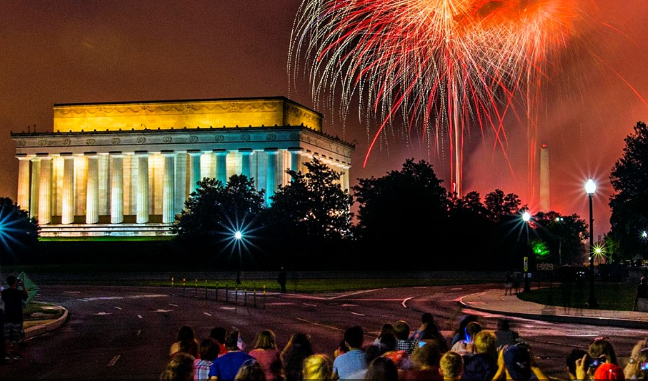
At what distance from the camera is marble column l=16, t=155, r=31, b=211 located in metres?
149

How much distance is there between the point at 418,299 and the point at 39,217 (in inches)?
3969

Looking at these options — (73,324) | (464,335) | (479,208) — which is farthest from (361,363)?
(479,208)

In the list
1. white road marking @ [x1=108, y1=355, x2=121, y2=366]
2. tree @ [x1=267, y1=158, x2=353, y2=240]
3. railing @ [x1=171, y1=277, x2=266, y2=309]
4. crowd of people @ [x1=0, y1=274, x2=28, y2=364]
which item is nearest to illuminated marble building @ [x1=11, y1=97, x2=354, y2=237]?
tree @ [x1=267, y1=158, x2=353, y2=240]

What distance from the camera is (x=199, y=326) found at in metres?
34.6

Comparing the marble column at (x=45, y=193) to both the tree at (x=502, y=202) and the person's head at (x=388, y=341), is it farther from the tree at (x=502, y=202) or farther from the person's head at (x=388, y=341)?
the person's head at (x=388, y=341)

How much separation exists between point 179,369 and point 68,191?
14416 cm

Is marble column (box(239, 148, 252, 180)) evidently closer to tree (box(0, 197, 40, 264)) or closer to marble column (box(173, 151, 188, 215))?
marble column (box(173, 151, 188, 215))

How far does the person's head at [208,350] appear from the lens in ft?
42.1

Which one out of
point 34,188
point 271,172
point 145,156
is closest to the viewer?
point 271,172

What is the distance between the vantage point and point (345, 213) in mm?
108250

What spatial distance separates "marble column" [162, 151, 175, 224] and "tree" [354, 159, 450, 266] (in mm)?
39868

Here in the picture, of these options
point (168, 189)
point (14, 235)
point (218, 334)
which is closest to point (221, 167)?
point (168, 189)

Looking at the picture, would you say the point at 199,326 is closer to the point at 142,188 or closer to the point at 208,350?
the point at 208,350

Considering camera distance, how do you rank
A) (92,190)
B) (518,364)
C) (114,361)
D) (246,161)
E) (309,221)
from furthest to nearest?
(92,190)
(246,161)
(309,221)
(114,361)
(518,364)
